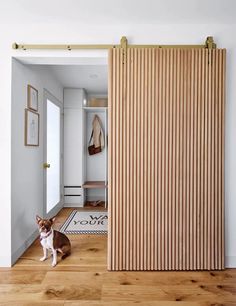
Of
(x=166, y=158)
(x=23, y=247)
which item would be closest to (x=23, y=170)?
(x=23, y=247)

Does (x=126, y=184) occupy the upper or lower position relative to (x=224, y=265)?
upper

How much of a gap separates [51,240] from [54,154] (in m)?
1.93

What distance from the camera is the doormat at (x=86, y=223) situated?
312cm

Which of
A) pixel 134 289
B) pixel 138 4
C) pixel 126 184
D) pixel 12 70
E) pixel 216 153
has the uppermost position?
pixel 138 4

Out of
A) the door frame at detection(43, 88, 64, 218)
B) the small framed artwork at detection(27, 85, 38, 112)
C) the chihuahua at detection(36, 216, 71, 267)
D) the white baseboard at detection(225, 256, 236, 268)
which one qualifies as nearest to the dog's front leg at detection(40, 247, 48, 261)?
the chihuahua at detection(36, 216, 71, 267)

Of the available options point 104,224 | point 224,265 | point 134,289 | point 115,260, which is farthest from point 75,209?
point 224,265

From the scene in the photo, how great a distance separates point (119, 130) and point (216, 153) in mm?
989

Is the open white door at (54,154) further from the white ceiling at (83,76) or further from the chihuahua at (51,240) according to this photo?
the chihuahua at (51,240)

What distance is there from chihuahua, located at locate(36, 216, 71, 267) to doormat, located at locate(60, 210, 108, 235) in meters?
0.73

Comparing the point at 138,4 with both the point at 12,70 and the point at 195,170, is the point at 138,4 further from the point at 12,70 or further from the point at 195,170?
the point at 195,170

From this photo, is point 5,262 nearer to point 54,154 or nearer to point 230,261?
point 54,154

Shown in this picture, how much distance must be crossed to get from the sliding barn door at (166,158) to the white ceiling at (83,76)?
110 cm

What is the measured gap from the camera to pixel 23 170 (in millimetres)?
2410

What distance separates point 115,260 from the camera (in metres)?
2.10
